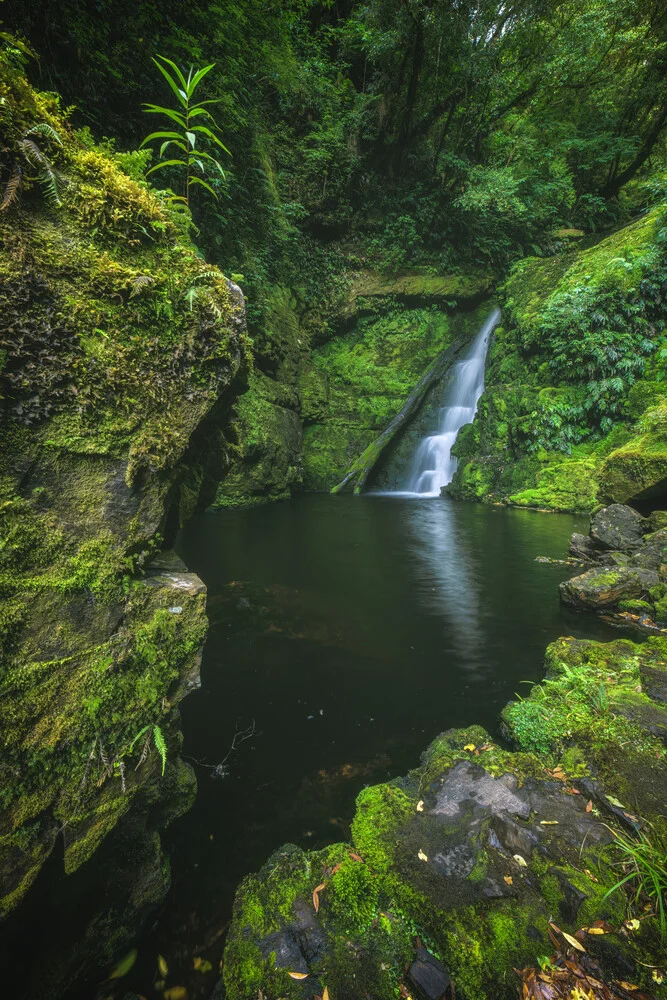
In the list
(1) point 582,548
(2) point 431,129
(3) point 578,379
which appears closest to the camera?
(1) point 582,548

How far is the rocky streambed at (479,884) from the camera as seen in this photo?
1.64 metres

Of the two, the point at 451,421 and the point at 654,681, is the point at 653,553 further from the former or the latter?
the point at 451,421

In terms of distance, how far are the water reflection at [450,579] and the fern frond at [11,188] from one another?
17.1 ft

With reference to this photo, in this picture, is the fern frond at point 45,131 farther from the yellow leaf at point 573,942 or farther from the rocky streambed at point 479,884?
the yellow leaf at point 573,942

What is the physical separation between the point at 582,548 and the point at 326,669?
19.9ft

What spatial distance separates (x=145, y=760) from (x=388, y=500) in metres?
13.5

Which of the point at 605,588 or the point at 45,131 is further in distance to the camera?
the point at 605,588

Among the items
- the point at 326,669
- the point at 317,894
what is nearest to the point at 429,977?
the point at 317,894

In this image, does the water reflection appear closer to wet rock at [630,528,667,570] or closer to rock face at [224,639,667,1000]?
rock face at [224,639,667,1000]

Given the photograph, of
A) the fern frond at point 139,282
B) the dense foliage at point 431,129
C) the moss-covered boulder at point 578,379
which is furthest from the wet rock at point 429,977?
the moss-covered boulder at point 578,379

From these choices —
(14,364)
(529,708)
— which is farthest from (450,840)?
(14,364)

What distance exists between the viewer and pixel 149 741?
1976 millimetres

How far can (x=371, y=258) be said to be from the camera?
1797 cm

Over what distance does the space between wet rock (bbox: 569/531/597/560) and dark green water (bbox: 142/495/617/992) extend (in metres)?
0.53
